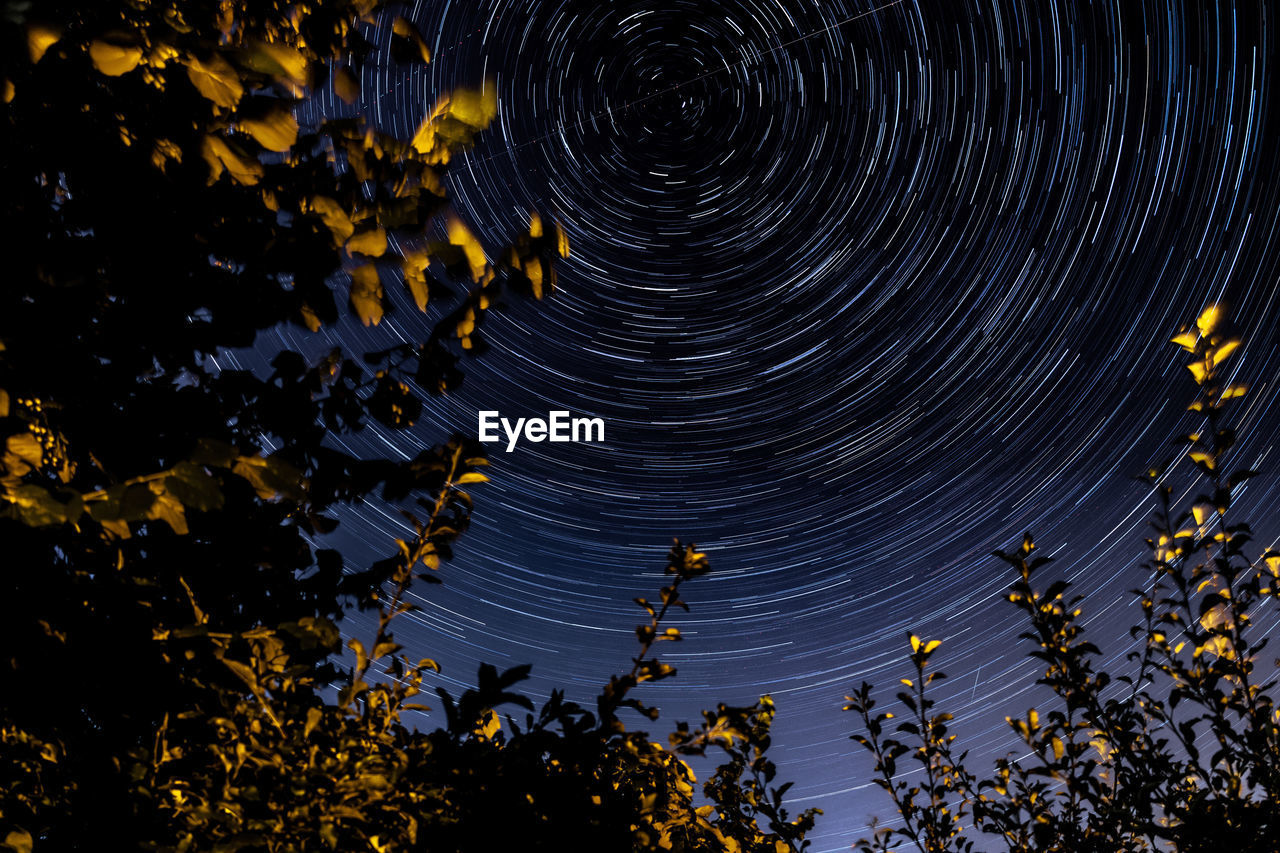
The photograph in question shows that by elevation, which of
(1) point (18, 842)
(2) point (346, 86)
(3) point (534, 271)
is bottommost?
(1) point (18, 842)

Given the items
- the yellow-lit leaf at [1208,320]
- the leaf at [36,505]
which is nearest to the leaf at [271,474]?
the leaf at [36,505]

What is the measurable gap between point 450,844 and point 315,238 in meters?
1.33

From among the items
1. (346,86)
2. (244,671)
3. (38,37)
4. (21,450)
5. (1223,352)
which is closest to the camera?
(38,37)

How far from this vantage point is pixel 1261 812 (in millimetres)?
1959

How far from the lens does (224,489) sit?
129 centimetres

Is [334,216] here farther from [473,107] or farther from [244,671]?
[244,671]

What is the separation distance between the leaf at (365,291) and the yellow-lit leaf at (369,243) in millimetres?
49

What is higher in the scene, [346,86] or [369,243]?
[346,86]

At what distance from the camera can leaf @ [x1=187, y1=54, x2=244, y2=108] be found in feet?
2.24

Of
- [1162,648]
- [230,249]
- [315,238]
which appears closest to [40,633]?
[230,249]

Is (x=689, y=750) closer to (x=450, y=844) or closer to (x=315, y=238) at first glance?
(x=450, y=844)

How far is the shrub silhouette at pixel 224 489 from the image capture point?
3.28 feet

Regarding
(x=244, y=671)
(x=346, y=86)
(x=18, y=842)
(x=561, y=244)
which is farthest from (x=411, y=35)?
(x=18, y=842)

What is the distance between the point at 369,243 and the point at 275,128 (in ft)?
0.55
